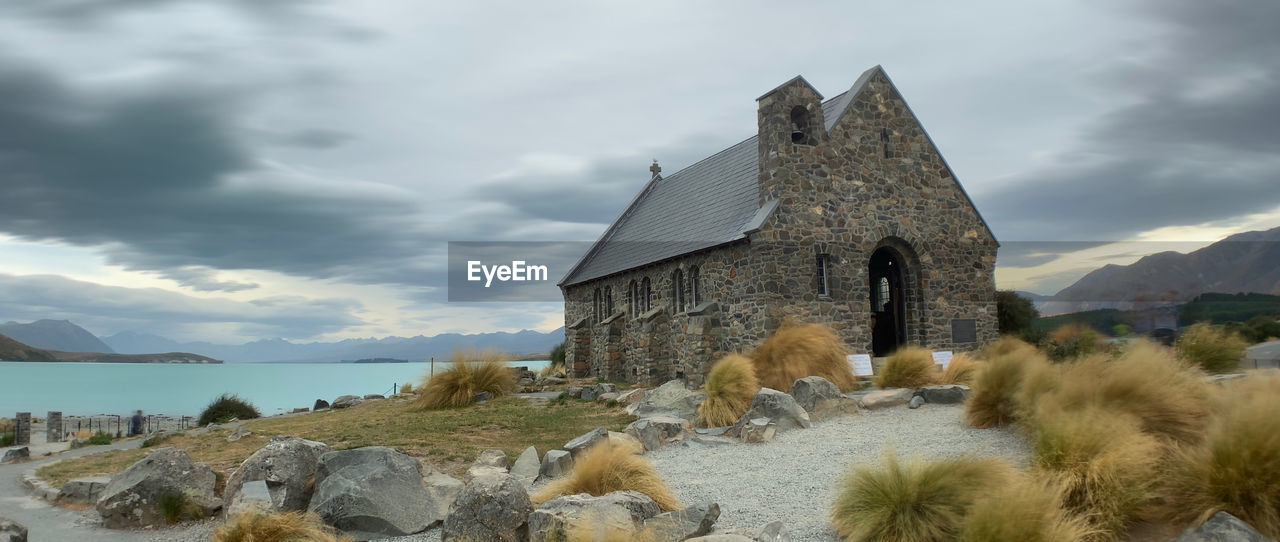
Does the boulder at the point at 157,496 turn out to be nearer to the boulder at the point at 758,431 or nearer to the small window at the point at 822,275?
the boulder at the point at 758,431

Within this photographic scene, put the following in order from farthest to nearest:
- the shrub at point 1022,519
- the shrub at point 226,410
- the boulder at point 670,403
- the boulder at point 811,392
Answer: the shrub at point 226,410 < the boulder at point 670,403 < the boulder at point 811,392 < the shrub at point 1022,519

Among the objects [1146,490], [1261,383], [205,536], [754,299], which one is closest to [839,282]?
[754,299]

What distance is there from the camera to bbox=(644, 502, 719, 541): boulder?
7069mm

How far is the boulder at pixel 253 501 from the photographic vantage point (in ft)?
27.1

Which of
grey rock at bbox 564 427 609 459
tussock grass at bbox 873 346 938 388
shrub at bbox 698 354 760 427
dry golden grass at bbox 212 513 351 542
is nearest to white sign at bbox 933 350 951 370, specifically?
tussock grass at bbox 873 346 938 388

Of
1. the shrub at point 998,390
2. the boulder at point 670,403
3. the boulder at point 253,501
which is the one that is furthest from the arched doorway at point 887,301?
the boulder at point 253,501

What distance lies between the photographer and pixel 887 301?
25.2 metres

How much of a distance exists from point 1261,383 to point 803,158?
1374 centimetres

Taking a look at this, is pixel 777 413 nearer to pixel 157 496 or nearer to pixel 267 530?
pixel 267 530

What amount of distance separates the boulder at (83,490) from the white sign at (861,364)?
1567 centimetres

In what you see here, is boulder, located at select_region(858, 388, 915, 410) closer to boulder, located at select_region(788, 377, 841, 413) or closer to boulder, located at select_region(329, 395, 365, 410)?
boulder, located at select_region(788, 377, 841, 413)

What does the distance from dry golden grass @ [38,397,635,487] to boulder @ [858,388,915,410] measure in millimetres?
5026

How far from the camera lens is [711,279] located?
21.4 metres

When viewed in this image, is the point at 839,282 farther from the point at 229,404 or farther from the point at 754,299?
the point at 229,404
